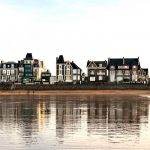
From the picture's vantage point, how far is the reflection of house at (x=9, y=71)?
174750 mm

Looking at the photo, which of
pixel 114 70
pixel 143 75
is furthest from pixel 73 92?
pixel 143 75

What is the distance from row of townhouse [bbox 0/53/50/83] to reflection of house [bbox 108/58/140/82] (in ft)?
114

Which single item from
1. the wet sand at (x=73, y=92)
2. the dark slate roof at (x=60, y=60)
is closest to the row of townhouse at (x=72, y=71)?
the dark slate roof at (x=60, y=60)

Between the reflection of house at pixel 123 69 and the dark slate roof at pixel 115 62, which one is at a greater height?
the dark slate roof at pixel 115 62

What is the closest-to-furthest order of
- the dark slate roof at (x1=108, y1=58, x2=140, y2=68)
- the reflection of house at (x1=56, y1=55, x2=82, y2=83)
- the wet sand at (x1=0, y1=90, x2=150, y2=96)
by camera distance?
1. the wet sand at (x1=0, y1=90, x2=150, y2=96)
2. the dark slate roof at (x1=108, y1=58, x2=140, y2=68)
3. the reflection of house at (x1=56, y1=55, x2=82, y2=83)

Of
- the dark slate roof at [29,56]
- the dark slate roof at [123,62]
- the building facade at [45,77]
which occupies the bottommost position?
the building facade at [45,77]

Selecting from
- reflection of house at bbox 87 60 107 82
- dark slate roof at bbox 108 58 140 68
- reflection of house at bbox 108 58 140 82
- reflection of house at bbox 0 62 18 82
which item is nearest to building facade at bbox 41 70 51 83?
reflection of house at bbox 0 62 18 82

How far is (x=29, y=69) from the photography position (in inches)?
6713

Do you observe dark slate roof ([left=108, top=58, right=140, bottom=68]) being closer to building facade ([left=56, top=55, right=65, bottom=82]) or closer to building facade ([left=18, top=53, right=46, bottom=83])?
building facade ([left=56, top=55, right=65, bottom=82])

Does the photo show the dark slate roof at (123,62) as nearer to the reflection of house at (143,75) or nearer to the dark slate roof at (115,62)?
the dark slate roof at (115,62)

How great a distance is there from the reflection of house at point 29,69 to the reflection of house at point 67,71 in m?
14.5

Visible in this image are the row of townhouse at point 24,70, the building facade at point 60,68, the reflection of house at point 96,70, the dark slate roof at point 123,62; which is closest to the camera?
the reflection of house at point 96,70

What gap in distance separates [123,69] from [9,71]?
5100 centimetres

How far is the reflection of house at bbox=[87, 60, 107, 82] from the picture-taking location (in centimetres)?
15162
